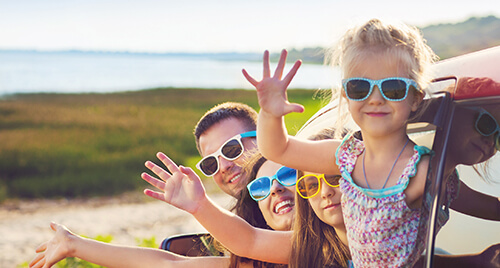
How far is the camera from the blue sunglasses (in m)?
2.46

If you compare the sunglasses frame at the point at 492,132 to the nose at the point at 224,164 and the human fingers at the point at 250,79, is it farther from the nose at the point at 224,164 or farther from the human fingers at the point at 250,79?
the nose at the point at 224,164

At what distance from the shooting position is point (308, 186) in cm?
214

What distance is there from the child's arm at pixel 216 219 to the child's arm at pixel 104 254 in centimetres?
43

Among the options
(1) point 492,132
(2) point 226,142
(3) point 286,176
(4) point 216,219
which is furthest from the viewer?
(2) point 226,142

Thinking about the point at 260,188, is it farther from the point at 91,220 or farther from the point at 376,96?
the point at 91,220

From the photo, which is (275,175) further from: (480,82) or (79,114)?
(79,114)

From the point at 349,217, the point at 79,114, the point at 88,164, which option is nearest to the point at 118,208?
the point at 88,164

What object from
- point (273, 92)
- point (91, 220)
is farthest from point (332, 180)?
point (91, 220)

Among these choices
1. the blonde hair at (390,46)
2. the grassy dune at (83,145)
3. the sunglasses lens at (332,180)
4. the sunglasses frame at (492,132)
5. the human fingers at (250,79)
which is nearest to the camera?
the sunglasses frame at (492,132)

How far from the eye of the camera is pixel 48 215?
10578mm

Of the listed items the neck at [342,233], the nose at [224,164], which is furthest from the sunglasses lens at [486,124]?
the nose at [224,164]

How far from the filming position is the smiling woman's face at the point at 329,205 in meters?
2.07

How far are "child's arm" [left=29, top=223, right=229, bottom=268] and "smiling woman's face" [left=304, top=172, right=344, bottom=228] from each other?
2.29ft

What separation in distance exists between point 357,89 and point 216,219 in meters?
0.77
